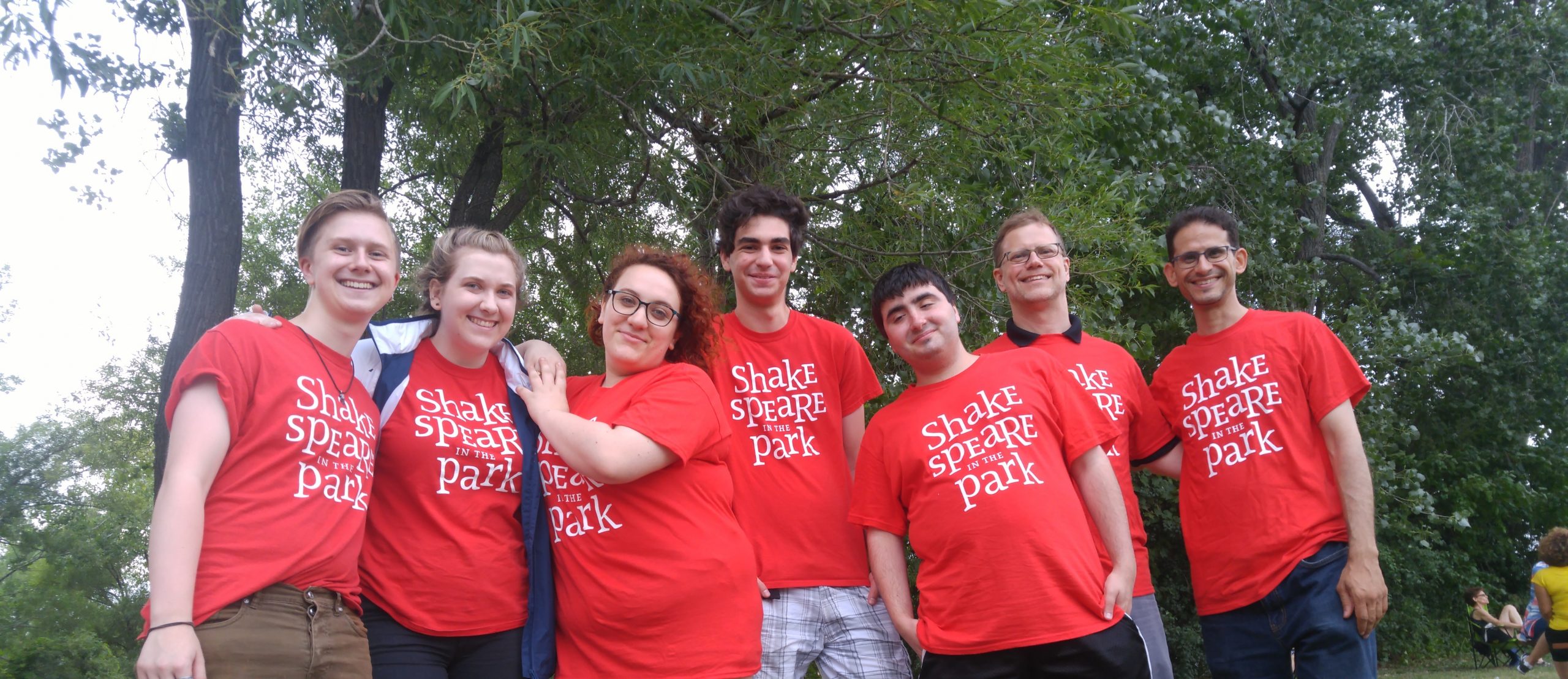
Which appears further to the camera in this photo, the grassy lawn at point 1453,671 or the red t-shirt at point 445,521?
the grassy lawn at point 1453,671

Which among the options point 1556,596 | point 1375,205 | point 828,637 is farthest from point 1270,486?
point 1375,205

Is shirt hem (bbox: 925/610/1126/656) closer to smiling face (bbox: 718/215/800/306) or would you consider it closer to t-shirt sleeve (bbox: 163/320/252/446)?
smiling face (bbox: 718/215/800/306)

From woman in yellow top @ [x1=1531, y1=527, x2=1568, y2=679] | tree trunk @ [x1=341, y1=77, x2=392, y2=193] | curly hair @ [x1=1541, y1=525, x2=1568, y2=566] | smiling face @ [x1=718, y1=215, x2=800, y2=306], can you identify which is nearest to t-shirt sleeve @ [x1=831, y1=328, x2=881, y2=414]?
smiling face @ [x1=718, y1=215, x2=800, y2=306]

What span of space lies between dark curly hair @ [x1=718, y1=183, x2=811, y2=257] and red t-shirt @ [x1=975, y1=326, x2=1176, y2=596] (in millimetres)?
794

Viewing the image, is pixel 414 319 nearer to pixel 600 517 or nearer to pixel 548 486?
pixel 548 486

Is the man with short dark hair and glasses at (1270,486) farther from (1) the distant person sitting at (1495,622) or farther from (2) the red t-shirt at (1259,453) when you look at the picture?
(1) the distant person sitting at (1495,622)

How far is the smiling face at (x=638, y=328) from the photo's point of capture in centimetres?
290

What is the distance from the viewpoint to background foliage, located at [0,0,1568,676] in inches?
173

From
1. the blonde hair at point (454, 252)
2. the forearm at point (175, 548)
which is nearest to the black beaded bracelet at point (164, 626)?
the forearm at point (175, 548)

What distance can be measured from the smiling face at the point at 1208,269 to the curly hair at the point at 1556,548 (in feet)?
31.5

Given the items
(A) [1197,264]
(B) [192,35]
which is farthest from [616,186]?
(A) [1197,264]

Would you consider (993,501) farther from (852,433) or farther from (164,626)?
(164,626)

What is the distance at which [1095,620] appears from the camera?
8.59 feet

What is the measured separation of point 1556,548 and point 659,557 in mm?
11602
